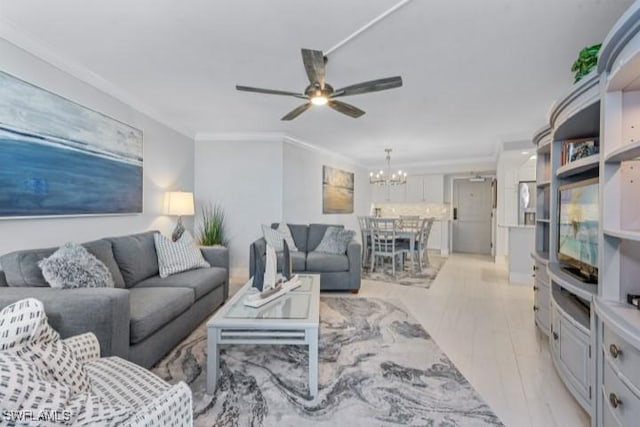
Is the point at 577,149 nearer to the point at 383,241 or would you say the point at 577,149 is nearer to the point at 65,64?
the point at 383,241

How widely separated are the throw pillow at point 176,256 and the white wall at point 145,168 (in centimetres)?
49

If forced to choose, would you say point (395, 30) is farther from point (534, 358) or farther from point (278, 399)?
point (534, 358)

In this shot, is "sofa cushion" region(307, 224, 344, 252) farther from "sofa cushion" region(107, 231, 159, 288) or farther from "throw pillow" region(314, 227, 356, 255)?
"sofa cushion" region(107, 231, 159, 288)

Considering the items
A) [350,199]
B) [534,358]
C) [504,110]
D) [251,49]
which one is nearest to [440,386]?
[534,358]

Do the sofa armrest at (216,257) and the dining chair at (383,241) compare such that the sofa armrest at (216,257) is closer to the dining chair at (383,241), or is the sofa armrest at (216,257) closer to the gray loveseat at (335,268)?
the gray loveseat at (335,268)

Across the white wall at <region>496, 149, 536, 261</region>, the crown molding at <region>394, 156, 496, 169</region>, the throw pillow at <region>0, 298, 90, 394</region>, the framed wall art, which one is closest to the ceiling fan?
the throw pillow at <region>0, 298, 90, 394</region>

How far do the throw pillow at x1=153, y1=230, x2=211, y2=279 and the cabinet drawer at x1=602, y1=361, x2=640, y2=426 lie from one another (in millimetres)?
3270

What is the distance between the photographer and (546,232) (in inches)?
124

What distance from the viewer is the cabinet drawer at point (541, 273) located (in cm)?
265

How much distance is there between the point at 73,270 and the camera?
6.66 ft

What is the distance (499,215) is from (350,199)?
312 cm

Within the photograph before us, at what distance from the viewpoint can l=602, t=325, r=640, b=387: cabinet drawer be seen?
117 centimetres

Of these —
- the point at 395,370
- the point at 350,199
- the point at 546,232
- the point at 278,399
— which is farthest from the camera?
the point at 350,199

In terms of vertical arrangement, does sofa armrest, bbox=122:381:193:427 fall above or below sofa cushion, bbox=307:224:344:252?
below
